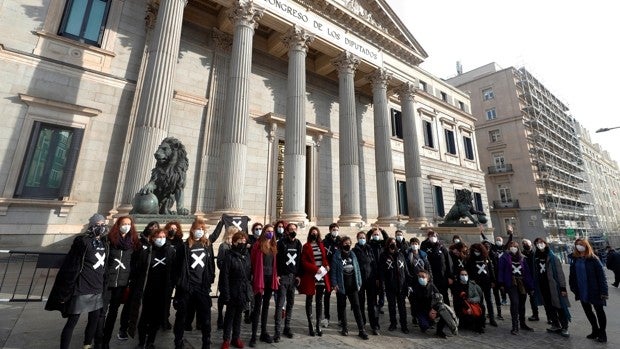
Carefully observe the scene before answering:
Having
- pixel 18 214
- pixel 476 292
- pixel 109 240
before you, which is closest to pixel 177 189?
pixel 109 240

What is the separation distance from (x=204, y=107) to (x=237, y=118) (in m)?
3.55

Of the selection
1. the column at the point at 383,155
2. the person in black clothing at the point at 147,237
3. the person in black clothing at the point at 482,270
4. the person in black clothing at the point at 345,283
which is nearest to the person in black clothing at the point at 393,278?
the person in black clothing at the point at 345,283

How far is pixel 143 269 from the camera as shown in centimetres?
425

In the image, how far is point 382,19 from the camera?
64.8ft

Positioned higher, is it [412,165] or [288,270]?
[412,165]

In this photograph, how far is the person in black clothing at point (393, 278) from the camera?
5.68 metres

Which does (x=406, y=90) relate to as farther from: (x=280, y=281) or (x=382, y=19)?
(x=280, y=281)

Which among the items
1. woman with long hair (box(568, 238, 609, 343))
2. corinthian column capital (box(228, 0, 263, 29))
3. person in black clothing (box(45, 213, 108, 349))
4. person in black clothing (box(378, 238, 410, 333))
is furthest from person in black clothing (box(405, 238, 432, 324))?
corinthian column capital (box(228, 0, 263, 29))

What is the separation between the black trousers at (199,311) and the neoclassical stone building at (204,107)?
22.4 feet

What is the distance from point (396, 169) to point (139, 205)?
17.3 meters

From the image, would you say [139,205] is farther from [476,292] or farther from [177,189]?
[476,292]

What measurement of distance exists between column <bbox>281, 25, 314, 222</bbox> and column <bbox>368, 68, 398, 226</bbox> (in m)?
5.25

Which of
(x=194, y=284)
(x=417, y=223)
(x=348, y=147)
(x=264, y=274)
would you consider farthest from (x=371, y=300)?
(x=417, y=223)

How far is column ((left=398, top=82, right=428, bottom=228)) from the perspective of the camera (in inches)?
692
